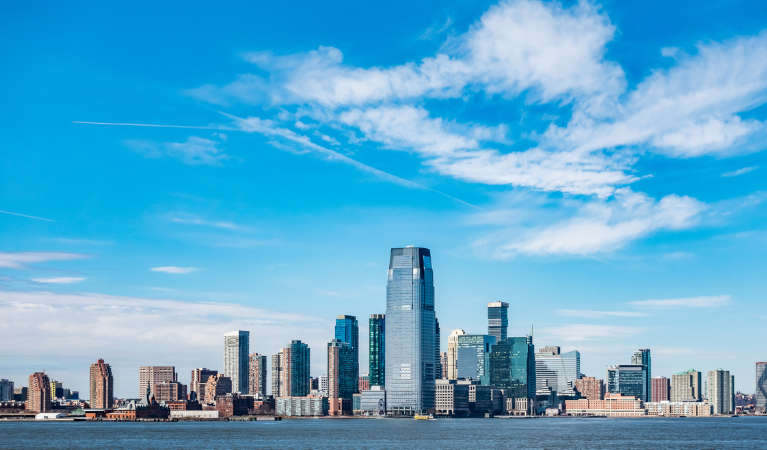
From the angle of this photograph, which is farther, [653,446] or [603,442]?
[603,442]

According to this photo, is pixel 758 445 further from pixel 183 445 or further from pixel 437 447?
pixel 183 445

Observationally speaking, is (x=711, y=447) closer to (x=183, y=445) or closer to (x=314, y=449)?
(x=314, y=449)

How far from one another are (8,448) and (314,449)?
191 ft

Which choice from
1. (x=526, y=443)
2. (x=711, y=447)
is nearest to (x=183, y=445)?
(x=526, y=443)

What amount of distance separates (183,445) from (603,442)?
87.4 metres

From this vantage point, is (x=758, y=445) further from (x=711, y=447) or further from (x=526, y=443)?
(x=526, y=443)

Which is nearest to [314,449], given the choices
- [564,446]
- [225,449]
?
[225,449]

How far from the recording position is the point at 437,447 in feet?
581

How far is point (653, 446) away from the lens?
7116 inches

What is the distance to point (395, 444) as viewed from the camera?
628 feet

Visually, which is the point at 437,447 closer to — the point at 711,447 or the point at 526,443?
the point at 526,443

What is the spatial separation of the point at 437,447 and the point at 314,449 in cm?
2325

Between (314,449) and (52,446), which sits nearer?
(314,449)

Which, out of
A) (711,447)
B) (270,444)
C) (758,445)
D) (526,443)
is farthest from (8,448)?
(758,445)
